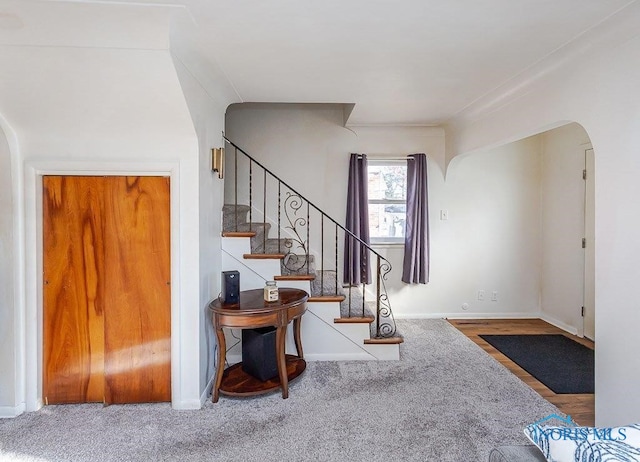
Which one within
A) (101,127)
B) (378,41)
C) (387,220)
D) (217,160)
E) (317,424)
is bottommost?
(317,424)

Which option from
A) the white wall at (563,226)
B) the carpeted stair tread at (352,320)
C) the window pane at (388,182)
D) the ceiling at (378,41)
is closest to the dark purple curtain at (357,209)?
the window pane at (388,182)

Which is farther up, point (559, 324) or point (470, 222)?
point (470, 222)

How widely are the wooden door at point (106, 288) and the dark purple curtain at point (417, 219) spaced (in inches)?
113

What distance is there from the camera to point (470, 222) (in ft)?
15.1

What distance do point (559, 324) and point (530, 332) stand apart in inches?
20.6

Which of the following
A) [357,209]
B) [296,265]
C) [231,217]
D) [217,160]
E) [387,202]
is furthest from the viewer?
[387,202]

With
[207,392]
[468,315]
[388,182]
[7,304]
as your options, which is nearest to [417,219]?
[388,182]

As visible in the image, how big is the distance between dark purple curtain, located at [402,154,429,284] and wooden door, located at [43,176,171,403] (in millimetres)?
2860

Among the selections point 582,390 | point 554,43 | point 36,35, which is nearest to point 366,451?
point 582,390

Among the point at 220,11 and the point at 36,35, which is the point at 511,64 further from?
the point at 36,35

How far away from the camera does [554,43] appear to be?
212cm

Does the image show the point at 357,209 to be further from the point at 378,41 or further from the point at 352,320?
the point at 378,41

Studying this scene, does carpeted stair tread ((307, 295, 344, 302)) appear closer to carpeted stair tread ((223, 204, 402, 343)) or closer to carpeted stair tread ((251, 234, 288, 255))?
carpeted stair tread ((223, 204, 402, 343))

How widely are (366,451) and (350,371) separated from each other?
3.41 feet
